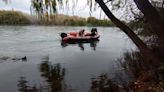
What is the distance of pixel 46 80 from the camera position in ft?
53.4

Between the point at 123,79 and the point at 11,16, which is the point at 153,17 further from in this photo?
the point at 11,16

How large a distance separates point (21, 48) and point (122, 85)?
19.3 metres

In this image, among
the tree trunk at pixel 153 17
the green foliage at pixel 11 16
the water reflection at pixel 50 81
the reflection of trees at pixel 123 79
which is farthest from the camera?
the green foliage at pixel 11 16

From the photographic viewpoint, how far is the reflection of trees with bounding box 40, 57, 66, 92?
14516 mm

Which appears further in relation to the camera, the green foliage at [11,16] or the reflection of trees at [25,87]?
the green foliage at [11,16]

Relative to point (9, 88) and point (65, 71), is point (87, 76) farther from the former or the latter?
point (9, 88)

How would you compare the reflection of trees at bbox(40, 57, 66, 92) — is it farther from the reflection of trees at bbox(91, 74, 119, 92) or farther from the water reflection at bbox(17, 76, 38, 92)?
the reflection of trees at bbox(91, 74, 119, 92)

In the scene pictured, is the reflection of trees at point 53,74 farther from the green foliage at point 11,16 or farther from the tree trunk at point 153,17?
the tree trunk at point 153,17

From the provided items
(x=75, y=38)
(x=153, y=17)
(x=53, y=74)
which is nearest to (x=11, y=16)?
(x=53, y=74)

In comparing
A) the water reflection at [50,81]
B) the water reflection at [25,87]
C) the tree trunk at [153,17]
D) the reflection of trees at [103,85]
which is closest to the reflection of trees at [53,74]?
the water reflection at [50,81]

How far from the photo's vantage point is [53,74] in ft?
59.2

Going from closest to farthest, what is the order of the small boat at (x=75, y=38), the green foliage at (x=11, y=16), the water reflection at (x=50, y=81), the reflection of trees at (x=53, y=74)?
the water reflection at (x=50, y=81) < the reflection of trees at (x=53, y=74) < the green foliage at (x=11, y=16) < the small boat at (x=75, y=38)

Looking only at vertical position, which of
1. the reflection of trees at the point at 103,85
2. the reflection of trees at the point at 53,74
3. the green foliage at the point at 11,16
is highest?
the green foliage at the point at 11,16

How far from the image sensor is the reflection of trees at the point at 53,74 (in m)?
14.5
